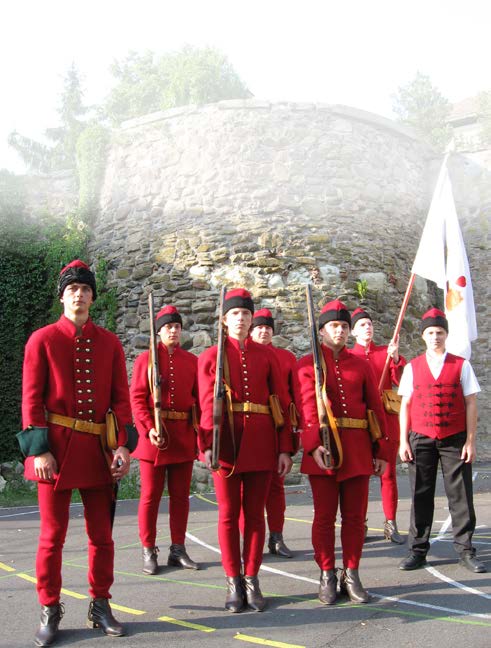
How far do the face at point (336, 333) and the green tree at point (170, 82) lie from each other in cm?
2292

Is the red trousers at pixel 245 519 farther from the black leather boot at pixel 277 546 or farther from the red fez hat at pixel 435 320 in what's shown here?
the red fez hat at pixel 435 320

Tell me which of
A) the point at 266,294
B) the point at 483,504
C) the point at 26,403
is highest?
the point at 266,294

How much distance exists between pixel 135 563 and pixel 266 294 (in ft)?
20.5

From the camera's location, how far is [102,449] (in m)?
4.17

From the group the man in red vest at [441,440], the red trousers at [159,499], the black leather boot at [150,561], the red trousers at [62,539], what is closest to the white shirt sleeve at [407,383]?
the man in red vest at [441,440]

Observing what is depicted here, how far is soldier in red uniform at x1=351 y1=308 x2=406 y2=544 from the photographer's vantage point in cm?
639

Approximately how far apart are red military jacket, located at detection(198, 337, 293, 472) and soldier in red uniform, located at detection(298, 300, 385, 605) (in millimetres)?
229

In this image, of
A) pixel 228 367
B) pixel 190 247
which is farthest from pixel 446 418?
pixel 190 247

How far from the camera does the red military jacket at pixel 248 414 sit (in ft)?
15.1

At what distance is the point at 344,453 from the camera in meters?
4.63

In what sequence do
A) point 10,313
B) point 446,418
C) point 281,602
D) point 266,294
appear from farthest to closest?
point 10,313 → point 266,294 → point 446,418 → point 281,602

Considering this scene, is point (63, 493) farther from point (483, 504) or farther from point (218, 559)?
point (483, 504)

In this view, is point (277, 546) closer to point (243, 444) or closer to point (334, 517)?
point (334, 517)

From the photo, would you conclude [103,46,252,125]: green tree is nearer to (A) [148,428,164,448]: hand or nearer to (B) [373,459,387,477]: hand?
(A) [148,428,164,448]: hand
